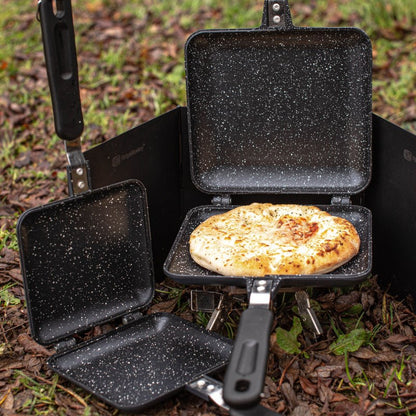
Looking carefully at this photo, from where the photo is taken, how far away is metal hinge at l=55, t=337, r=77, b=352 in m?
2.40

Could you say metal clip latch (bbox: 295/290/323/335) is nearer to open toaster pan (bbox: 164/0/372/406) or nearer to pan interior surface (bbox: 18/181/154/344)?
open toaster pan (bbox: 164/0/372/406)

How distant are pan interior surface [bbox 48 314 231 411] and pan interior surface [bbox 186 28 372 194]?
708 mm

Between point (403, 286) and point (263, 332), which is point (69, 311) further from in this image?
point (403, 286)

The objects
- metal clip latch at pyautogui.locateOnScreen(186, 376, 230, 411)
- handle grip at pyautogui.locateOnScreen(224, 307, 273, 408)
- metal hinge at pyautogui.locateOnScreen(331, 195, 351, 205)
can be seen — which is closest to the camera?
handle grip at pyautogui.locateOnScreen(224, 307, 273, 408)

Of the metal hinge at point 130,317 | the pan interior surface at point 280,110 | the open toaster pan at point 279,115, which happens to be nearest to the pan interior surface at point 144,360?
the metal hinge at point 130,317

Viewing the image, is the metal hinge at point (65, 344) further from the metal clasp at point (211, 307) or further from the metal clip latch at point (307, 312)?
the metal clip latch at point (307, 312)

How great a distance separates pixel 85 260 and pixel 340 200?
1150 mm

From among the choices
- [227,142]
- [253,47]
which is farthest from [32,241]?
[253,47]

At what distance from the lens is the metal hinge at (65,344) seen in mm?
2403

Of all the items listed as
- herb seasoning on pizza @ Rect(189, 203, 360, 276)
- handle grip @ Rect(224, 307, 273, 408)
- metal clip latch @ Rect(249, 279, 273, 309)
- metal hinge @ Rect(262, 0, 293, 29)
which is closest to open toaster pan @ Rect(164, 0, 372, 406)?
metal hinge @ Rect(262, 0, 293, 29)

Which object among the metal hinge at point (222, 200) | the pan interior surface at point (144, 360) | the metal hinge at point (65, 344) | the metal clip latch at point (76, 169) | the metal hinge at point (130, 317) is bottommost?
the pan interior surface at point (144, 360)

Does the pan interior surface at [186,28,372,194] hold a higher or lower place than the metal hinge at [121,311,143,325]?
higher

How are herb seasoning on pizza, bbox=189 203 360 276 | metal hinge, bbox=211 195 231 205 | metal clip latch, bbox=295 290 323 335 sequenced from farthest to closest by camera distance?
1. metal hinge, bbox=211 195 231 205
2. metal clip latch, bbox=295 290 323 335
3. herb seasoning on pizza, bbox=189 203 360 276

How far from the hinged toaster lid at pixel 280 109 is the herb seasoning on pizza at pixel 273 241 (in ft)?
0.52
